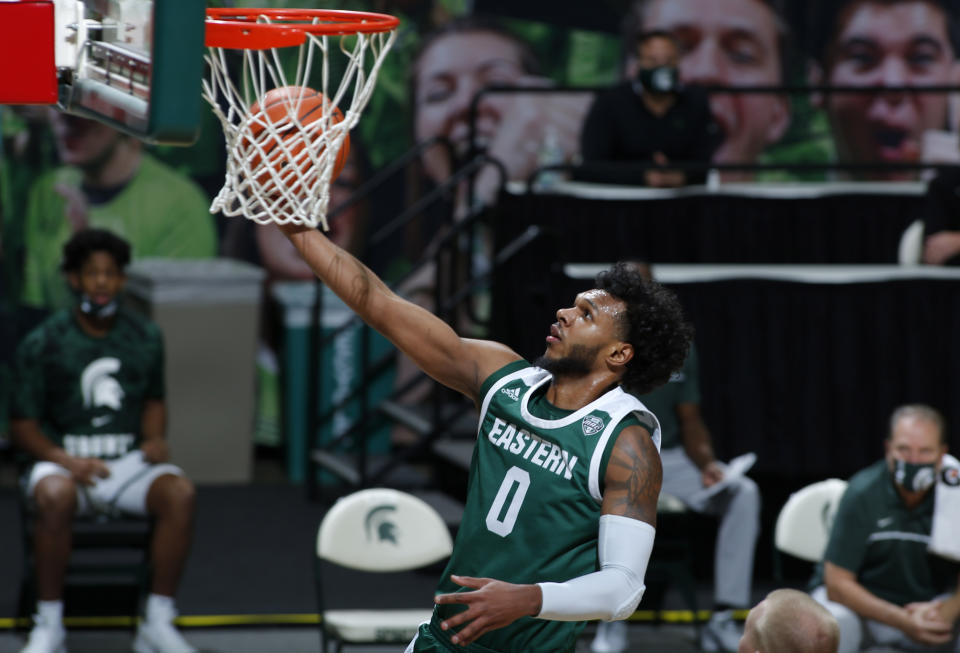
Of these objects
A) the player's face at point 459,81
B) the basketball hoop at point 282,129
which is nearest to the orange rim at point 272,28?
the basketball hoop at point 282,129

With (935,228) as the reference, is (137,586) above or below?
below

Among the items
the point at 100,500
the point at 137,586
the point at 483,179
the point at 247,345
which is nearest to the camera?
the point at 100,500

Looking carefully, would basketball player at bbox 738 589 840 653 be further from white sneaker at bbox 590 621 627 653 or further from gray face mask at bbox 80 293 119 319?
gray face mask at bbox 80 293 119 319

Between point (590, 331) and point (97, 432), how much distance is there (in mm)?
3471

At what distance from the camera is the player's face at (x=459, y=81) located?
33.4 feet

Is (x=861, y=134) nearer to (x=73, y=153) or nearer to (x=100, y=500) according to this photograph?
(x=73, y=153)

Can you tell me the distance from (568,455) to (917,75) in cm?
790

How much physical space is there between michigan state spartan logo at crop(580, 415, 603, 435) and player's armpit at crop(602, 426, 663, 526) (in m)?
0.06

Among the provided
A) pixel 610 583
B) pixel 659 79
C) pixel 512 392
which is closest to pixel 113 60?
pixel 512 392

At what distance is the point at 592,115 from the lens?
805 centimetres

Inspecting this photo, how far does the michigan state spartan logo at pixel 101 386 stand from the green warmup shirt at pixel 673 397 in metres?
2.37

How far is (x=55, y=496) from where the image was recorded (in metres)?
6.13

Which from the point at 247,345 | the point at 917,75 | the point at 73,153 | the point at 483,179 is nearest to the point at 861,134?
the point at 917,75

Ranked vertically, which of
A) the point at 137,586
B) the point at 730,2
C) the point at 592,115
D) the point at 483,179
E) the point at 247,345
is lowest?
the point at 137,586
